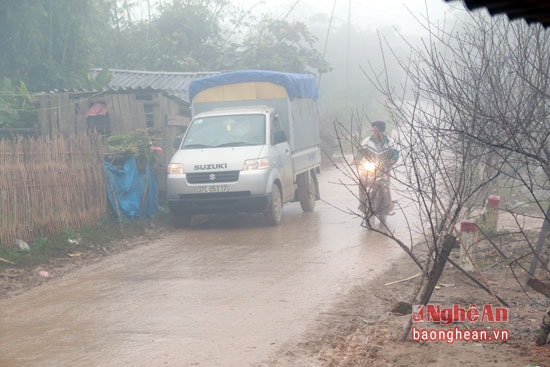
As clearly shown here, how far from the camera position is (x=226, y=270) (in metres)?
9.49

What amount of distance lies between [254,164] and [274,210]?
3.11 feet

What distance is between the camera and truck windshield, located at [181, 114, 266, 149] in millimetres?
13414

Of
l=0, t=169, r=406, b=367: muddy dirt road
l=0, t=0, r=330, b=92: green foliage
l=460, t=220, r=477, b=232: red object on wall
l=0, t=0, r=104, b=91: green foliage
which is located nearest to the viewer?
l=0, t=169, r=406, b=367: muddy dirt road

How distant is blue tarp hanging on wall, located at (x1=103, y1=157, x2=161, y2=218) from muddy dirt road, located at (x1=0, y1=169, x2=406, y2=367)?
4.11 feet

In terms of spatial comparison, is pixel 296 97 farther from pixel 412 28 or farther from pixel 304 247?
pixel 412 28

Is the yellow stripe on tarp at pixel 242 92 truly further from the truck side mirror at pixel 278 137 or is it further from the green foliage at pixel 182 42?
the green foliage at pixel 182 42

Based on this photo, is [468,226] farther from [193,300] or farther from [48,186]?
[48,186]

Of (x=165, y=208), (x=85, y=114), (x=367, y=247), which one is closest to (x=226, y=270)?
(x=367, y=247)

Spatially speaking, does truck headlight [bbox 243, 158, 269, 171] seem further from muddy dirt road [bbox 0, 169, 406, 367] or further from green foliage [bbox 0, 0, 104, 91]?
green foliage [bbox 0, 0, 104, 91]

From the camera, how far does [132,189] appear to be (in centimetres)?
A: 1356

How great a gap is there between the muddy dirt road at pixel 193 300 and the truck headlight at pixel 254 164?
1138mm

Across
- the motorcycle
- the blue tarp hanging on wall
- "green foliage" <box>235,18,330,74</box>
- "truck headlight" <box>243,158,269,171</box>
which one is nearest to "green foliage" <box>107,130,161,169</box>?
the blue tarp hanging on wall

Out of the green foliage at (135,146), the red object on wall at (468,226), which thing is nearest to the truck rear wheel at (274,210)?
the green foliage at (135,146)

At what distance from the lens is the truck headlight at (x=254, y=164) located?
12773mm
